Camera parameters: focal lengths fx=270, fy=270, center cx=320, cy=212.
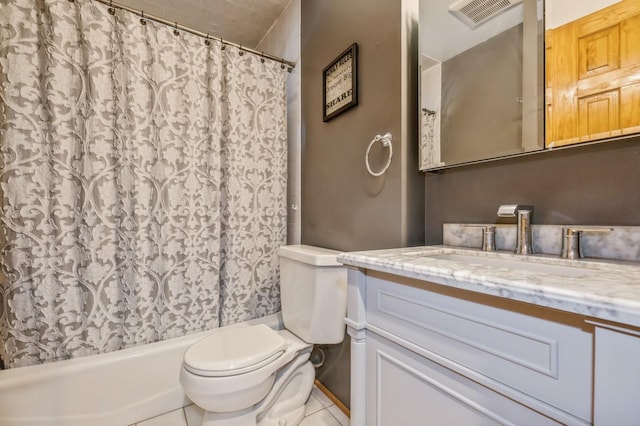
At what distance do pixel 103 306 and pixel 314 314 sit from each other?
3.26 feet

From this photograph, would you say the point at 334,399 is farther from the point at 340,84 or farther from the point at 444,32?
the point at 444,32

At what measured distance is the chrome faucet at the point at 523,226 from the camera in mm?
793

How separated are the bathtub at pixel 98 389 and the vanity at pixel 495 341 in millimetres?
1031

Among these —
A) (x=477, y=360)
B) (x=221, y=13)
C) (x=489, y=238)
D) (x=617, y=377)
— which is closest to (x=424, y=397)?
(x=477, y=360)

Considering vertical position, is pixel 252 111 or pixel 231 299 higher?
pixel 252 111

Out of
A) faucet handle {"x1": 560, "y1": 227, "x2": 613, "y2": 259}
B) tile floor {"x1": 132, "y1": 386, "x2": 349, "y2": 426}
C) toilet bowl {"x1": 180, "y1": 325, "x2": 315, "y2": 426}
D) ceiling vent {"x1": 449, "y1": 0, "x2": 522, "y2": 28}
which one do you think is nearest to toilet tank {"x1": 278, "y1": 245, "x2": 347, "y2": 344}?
toilet bowl {"x1": 180, "y1": 325, "x2": 315, "y2": 426}

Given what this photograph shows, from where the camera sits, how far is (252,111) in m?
1.66

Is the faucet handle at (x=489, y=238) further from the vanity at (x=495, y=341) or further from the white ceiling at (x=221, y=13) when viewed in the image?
the white ceiling at (x=221, y=13)

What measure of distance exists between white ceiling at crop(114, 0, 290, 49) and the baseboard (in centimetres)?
243

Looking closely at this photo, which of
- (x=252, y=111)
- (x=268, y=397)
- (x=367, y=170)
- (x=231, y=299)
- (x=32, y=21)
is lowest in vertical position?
(x=268, y=397)

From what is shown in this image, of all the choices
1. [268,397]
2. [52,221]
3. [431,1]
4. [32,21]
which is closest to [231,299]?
[268,397]

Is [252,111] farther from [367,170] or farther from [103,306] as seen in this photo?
[103,306]

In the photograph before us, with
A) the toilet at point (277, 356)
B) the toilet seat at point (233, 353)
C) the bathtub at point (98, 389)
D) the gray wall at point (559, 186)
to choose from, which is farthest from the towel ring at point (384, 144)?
the bathtub at point (98, 389)

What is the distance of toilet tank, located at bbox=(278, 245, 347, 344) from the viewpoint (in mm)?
1193
